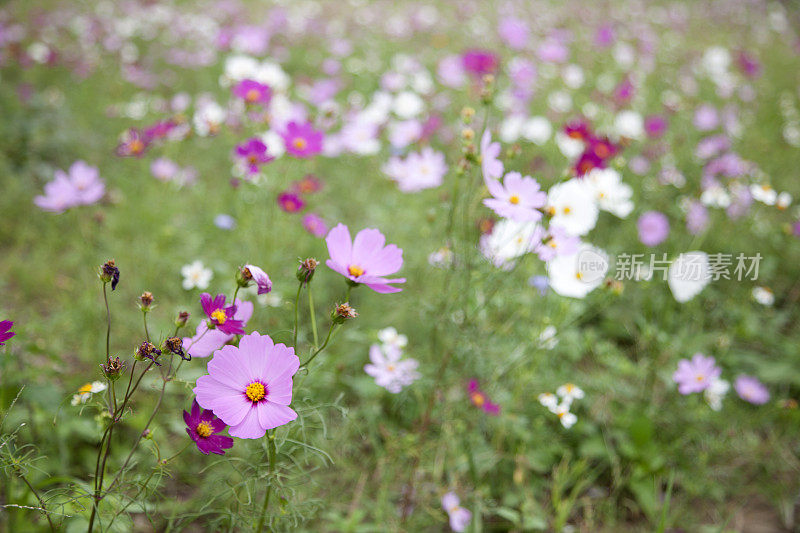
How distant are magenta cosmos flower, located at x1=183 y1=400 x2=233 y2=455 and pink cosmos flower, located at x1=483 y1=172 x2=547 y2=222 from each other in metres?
0.61

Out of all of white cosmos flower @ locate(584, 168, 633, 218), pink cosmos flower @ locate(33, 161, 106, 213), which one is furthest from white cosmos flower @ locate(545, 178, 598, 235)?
pink cosmos flower @ locate(33, 161, 106, 213)

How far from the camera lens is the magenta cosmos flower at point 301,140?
1496mm

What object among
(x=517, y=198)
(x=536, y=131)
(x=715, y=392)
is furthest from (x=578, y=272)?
(x=536, y=131)

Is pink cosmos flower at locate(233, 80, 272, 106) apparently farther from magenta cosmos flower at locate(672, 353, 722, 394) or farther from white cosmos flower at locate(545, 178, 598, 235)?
magenta cosmos flower at locate(672, 353, 722, 394)

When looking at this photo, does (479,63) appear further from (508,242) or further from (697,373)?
(697,373)

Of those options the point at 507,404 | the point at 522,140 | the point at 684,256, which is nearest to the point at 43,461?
the point at 507,404

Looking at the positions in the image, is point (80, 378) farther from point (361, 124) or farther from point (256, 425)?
point (361, 124)

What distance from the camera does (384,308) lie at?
1936 mm

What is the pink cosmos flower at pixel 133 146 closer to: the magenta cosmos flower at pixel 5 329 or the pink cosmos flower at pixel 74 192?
the pink cosmos flower at pixel 74 192

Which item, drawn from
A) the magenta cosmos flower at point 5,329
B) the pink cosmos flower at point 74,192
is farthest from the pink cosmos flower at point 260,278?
the pink cosmos flower at point 74,192

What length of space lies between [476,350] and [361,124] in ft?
4.69

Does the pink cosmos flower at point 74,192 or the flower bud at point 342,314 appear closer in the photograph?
the flower bud at point 342,314

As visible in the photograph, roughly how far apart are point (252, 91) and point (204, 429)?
1177 millimetres

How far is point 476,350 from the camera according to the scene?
4.39 feet
